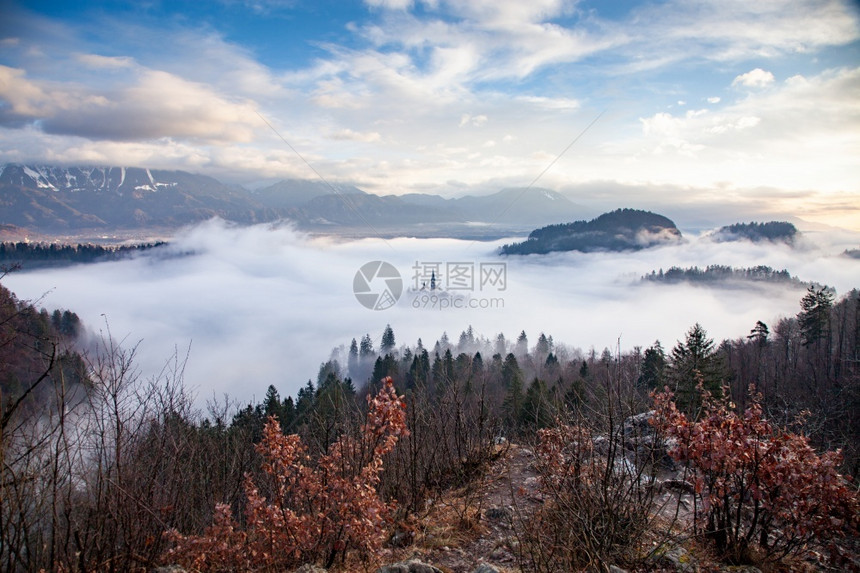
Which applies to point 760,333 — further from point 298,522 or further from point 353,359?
point 353,359

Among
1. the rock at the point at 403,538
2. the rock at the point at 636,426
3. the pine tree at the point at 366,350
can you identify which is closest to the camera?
the rock at the point at 636,426

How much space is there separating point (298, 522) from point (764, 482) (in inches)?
260

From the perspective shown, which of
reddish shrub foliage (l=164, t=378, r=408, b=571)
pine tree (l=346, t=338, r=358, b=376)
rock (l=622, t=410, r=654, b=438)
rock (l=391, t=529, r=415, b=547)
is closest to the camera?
reddish shrub foliage (l=164, t=378, r=408, b=571)

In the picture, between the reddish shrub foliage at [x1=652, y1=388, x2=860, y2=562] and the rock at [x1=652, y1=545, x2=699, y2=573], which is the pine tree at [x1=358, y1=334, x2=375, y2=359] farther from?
the rock at [x1=652, y1=545, x2=699, y2=573]

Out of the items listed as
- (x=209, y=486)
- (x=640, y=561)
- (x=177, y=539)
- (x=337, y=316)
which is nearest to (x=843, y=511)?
(x=640, y=561)

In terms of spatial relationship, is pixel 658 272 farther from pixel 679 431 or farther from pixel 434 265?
pixel 679 431

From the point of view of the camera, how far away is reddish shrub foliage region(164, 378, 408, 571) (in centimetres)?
630

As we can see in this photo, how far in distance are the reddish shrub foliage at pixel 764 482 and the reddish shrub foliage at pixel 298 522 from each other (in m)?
4.41

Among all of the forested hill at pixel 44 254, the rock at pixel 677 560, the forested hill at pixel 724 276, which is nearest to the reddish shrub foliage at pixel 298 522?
the rock at pixel 677 560

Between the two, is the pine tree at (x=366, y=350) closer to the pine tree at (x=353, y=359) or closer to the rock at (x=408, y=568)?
the pine tree at (x=353, y=359)

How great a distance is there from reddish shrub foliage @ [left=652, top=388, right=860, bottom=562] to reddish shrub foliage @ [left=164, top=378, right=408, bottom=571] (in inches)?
174

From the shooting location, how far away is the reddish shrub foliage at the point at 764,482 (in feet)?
18.5

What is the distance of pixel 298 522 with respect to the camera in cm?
658

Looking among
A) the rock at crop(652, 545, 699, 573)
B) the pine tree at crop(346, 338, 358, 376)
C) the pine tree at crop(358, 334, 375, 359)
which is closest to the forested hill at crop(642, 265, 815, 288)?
the pine tree at crop(358, 334, 375, 359)
